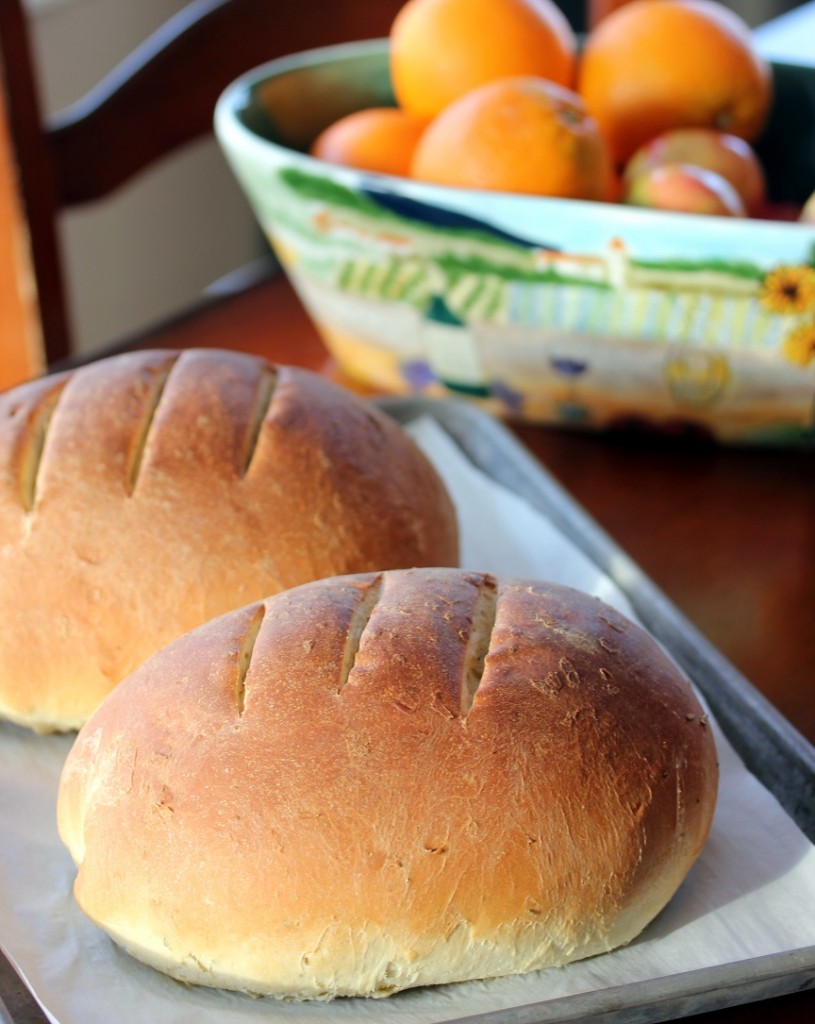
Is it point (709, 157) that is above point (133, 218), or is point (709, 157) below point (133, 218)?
above

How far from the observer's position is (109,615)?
72 cm

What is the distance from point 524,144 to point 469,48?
143mm

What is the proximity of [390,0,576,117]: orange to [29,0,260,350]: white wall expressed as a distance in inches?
46.1

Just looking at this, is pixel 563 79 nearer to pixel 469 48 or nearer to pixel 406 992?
pixel 469 48

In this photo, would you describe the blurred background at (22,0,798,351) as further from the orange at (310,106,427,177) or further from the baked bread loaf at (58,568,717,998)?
the baked bread loaf at (58,568,717,998)

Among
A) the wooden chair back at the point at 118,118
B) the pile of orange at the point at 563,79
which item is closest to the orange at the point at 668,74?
the pile of orange at the point at 563,79

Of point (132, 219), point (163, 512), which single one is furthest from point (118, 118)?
point (132, 219)

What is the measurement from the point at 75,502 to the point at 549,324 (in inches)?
16.3

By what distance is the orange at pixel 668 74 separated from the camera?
1053mm

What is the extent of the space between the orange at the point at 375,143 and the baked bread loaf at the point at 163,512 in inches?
11.3

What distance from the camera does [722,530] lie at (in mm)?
966

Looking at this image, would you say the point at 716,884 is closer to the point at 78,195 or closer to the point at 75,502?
the point at 75,502

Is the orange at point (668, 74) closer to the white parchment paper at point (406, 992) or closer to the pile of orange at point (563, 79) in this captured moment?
the pile of orange at point (563, 79)

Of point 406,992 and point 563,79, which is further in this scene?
point 563,79
